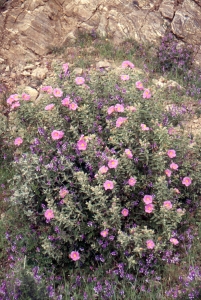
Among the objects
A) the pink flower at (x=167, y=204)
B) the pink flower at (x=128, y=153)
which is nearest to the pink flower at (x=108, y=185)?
the pink flower at (x=128, y=153)

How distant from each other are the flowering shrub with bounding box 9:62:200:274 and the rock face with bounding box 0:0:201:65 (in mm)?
3017

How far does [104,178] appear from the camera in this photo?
3803 millimetres

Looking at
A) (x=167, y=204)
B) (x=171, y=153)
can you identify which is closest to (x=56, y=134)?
(x=171, y=153)

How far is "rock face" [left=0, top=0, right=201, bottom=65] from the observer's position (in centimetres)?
711

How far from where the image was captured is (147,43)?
23.6 feet

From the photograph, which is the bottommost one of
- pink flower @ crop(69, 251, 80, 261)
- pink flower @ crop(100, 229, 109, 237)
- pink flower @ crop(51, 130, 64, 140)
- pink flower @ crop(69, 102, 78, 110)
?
pink flower @ crop(69, 251, 80, 261)

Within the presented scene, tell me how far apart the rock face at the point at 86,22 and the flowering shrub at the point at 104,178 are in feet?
9.90

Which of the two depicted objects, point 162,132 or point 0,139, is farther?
point 0,139

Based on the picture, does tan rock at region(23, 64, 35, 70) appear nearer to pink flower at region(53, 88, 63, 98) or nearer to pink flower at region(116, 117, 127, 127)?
pink flower at region(53, 88, 63, 98)

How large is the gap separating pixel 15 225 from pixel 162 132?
6.03 ft

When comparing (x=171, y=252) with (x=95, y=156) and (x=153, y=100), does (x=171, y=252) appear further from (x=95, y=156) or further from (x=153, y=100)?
(x=153, y=100)

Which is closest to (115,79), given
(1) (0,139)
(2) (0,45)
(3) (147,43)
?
(1) (0,139)

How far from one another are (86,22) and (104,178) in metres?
4.47

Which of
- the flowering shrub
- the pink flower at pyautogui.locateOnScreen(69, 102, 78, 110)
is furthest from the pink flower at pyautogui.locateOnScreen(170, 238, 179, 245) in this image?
the pink flower at pyautogui.locateOnScreen(69, 102, 78, 110)
